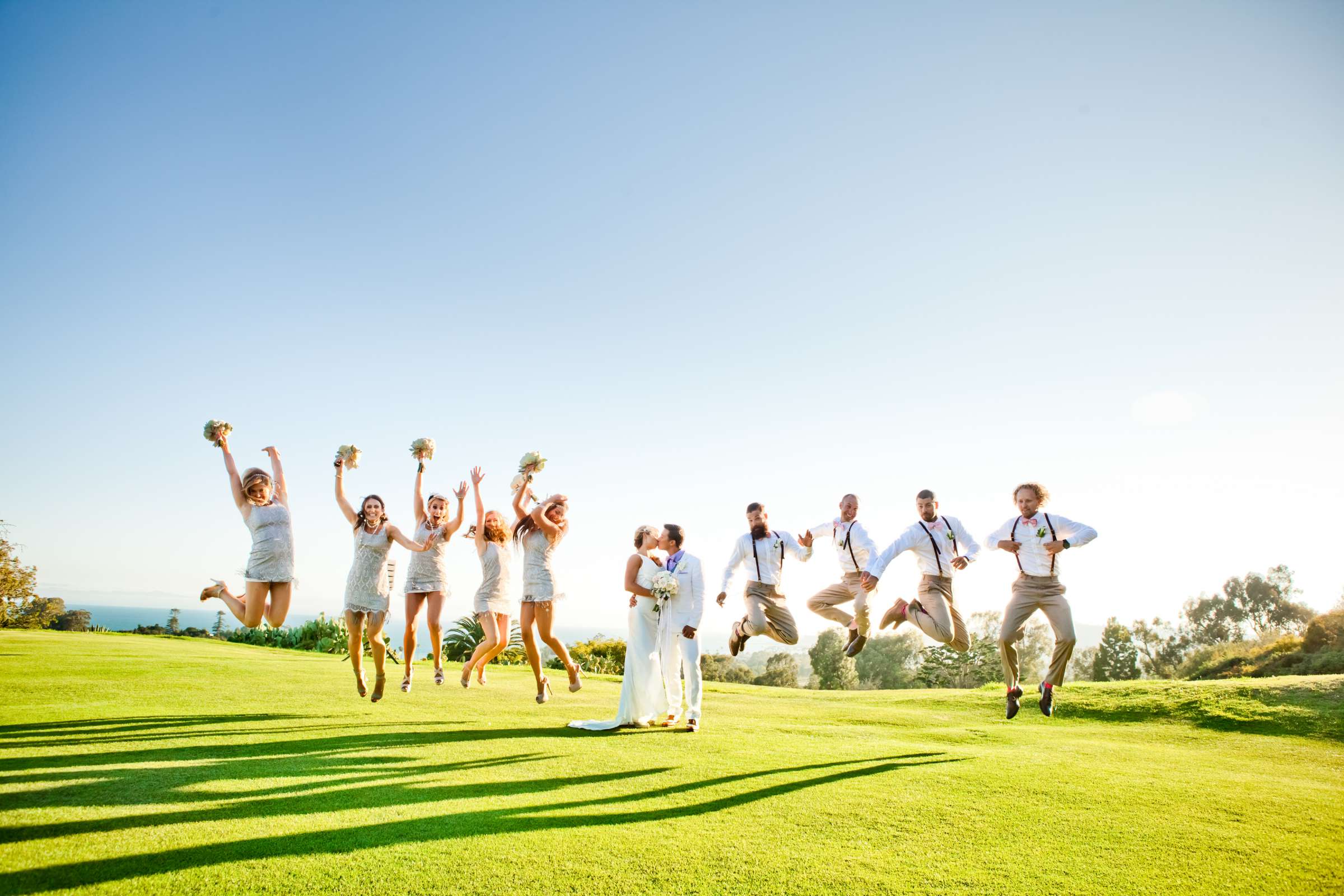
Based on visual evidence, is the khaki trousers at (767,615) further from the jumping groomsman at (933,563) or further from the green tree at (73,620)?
the green tree at (73,620)

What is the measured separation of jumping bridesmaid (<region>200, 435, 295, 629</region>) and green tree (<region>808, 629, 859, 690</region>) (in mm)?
31299

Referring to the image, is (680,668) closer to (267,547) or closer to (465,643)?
(267,547)

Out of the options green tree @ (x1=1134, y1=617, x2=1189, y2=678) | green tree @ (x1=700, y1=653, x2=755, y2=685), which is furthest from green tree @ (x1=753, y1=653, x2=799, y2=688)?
green tree @ (x1=1134, y1=617, x2=1189, y2=678)

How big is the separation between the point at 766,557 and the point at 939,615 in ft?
8.64

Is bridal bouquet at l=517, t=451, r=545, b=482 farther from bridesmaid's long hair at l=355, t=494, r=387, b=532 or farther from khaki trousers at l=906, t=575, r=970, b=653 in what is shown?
khaki trousers at l=906, t=575, r=970, b=653

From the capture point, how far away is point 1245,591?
51500 millimetres

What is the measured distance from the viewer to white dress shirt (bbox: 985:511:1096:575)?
9625mm

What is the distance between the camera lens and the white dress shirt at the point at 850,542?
458 inches

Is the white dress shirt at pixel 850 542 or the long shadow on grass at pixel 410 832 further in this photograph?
the white dress shirt at pixel 850 542

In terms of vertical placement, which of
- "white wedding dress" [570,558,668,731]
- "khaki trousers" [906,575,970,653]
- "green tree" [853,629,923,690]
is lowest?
"green tree" [853,629,923,690]

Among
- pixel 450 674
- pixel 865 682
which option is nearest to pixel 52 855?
pixel 450 674

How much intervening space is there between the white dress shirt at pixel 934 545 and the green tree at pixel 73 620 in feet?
110

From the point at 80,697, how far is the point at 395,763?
257 inches

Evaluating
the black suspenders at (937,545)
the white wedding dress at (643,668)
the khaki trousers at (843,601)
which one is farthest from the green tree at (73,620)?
the black suspenders at (937,545)
